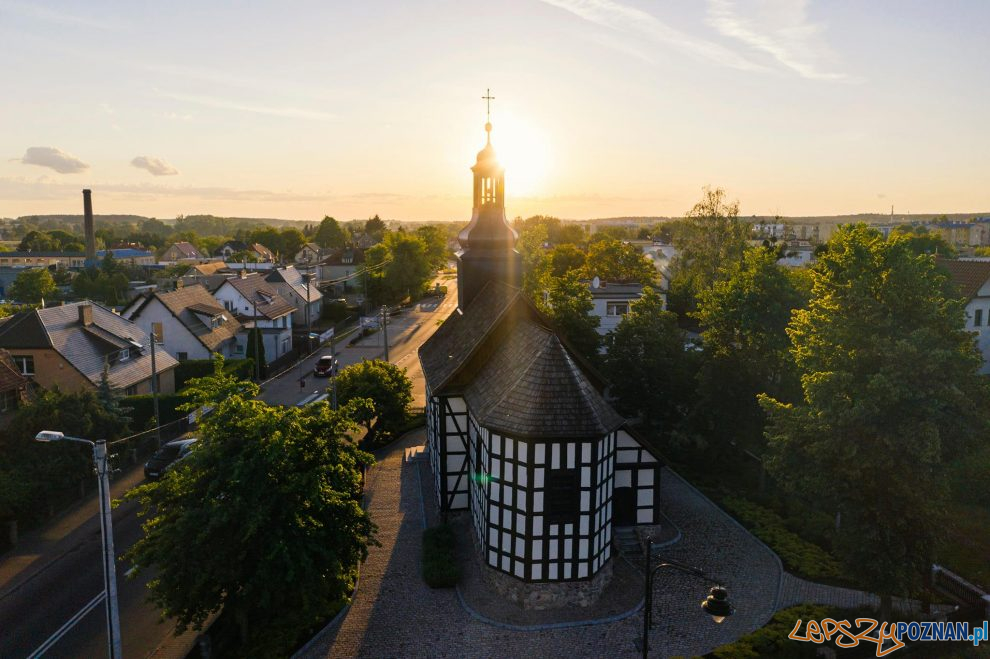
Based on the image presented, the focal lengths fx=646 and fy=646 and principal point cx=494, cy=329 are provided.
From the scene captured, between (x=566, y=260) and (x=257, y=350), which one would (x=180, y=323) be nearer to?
(x=257, y=350)

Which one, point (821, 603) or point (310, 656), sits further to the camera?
point (821, 603)

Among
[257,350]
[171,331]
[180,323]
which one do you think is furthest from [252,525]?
[171,331]

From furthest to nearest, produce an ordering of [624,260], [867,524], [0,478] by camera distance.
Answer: [624,260]
[0,478]
[867,524]

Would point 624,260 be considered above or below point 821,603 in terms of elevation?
above

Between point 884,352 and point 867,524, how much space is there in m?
4.96

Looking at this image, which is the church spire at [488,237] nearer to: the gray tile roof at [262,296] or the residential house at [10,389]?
the residential house at [10,389]

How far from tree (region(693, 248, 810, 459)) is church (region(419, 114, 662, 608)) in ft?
24.4

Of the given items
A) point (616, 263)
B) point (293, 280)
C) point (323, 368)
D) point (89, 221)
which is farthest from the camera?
point (89, 221)

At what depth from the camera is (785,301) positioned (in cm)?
2800

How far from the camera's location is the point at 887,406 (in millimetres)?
17562

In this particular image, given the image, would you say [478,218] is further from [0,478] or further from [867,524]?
[0,478]

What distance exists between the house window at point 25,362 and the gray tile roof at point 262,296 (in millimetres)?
18036

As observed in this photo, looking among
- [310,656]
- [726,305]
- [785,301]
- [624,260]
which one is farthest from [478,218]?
[624,260]

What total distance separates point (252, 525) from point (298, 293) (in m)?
52.9
